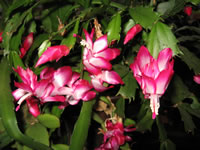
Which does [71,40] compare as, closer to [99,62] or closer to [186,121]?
[99,62]

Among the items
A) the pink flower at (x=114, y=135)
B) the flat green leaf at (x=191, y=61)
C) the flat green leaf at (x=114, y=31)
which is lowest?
the pink flower at (x=114, y=135)

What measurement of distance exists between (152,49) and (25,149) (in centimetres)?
50

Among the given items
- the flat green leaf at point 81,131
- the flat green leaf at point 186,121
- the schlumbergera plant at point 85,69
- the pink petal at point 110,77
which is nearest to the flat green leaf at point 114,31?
the schlumbergera plant at point 85,69

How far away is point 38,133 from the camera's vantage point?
2.11 feet

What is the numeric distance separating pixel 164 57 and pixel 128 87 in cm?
22

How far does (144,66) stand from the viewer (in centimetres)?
45

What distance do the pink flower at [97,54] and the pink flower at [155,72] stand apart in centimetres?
8

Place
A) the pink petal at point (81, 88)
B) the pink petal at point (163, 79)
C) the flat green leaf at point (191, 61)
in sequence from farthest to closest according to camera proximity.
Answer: the flat green leaf at point (191, 61), the pink petal at point (81, 88), the pink petal at point (163, 79)

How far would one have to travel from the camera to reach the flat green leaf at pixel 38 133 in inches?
24.7

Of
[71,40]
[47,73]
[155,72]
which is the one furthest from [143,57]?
[47,73]

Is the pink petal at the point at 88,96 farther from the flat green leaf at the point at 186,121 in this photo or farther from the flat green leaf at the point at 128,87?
the flat green leaf at the point at 186,121

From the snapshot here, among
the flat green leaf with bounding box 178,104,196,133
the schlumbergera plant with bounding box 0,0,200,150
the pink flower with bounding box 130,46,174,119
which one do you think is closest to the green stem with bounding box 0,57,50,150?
the schlumbergera plant with bounding box 0,0,200,150

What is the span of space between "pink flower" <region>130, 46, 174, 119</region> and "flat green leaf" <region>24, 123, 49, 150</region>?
36 centimetres

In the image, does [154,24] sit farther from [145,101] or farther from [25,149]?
[25,149]
